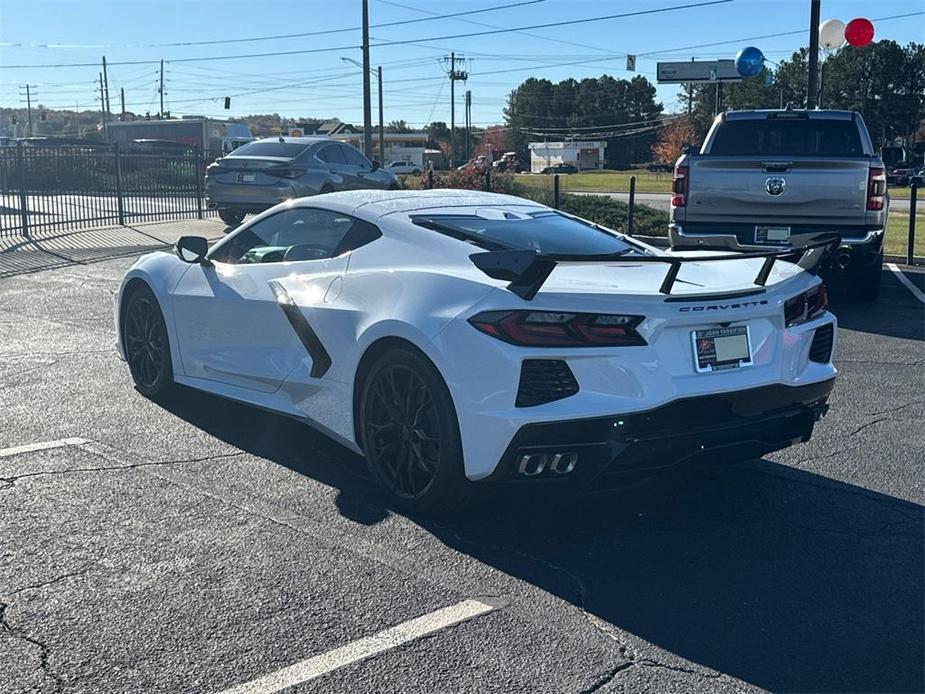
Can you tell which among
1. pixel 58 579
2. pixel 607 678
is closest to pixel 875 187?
pixel 607 678

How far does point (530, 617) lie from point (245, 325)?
2786 mm

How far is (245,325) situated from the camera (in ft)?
19.5

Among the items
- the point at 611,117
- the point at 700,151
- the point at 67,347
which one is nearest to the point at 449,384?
the point at 67,347

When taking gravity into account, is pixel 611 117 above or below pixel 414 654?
above

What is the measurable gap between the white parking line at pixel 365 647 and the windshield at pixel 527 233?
6.43ft

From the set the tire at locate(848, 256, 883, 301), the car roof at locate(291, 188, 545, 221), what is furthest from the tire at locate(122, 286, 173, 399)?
the tire at locate(848, 256, 883, 301)

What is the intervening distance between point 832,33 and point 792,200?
10.9 m

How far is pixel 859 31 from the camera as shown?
18812mm

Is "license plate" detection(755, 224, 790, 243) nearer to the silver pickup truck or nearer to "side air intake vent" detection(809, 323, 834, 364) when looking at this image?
the silver pickup truck

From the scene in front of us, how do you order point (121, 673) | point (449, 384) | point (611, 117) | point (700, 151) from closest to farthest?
point (121, 673) < point (449, 384) < point (700, 151) < point (611, 117)

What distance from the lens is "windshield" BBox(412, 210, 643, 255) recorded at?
5.38 m

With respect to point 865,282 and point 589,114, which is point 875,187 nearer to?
point 865,282

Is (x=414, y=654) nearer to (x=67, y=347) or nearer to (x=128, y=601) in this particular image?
(x=128, y=601)

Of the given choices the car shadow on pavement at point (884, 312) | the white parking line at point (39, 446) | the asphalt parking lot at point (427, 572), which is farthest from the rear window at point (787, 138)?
the white parking line at point (39, 446)
